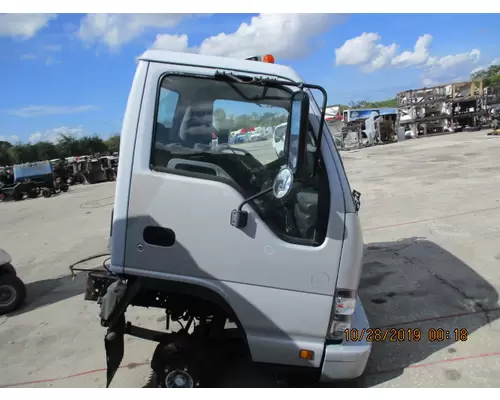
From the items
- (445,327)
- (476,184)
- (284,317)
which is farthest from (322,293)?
(476,184)

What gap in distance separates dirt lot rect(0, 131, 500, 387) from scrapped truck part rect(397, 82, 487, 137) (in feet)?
64.6

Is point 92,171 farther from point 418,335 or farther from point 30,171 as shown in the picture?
point 418,335

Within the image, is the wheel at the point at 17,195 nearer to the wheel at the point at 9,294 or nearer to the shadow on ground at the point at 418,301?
the wheel at the point at 9,294

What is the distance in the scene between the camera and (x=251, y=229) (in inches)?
98.4

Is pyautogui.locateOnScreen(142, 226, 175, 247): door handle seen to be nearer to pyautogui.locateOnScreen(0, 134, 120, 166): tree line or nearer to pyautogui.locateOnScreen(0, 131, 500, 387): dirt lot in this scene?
pyautogui.locateOnScreen(0, 131, 500, 387): dirt lot

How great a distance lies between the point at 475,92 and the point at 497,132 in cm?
824

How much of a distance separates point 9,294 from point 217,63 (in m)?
4.23

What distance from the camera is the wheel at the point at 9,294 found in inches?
194

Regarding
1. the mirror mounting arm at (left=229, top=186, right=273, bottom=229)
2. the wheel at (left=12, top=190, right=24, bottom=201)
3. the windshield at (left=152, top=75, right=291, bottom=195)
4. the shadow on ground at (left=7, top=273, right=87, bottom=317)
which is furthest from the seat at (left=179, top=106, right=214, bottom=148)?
the wheel at (left=12, top=190, right=24, bottom=201)

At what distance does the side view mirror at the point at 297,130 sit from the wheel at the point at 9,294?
14.3 feet

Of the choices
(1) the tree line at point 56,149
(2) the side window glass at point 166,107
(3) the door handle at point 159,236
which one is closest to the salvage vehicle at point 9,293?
(3) the door handle at point 159,236

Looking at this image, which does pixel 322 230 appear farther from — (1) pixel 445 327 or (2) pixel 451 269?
(2) pixel 451 269

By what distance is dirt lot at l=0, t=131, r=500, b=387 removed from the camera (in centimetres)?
333

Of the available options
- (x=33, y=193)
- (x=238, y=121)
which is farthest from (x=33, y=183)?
(x=238, y=121)
